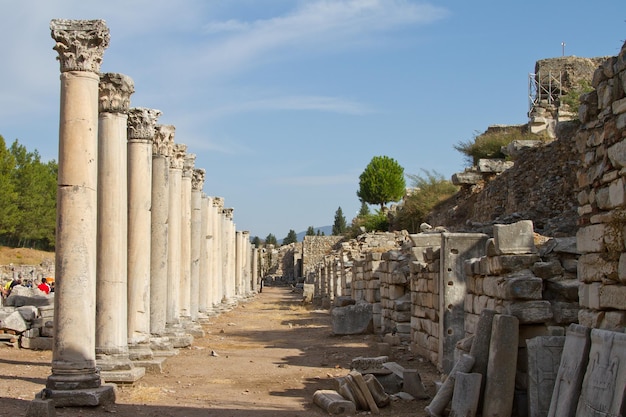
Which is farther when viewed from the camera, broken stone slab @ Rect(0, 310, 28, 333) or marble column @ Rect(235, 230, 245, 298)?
marble column @ Rect(235, 230, 245, 298)

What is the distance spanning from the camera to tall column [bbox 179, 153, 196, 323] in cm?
2142

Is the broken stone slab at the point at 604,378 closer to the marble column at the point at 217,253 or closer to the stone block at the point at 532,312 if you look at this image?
the stone block at the point at 532,312

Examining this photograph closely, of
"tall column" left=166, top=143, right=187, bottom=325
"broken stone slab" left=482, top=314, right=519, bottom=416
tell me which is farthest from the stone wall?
"tall column" left=166, top=143, right=187, bottom=325

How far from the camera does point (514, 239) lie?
32.1 feet

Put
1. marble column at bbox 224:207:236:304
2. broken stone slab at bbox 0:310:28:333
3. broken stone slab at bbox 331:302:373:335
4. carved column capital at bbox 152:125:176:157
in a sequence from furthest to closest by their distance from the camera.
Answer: marble column at bbox 224:207:236:304
broken stone slab at bbox 331:302:373:335
carved column capital at bbox 152:125:176:157
broken stone slab at bbox 0:310:28:333

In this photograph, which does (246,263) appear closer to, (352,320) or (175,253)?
(352,320)

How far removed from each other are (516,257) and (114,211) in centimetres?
619

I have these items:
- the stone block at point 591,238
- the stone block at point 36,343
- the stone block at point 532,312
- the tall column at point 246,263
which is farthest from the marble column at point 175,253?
the tall column at point 246,263

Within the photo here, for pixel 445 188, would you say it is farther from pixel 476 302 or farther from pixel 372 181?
pixel 372 181

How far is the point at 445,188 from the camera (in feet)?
129

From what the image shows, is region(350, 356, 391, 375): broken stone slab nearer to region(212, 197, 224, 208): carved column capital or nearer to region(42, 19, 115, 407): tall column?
region(42, 19, 115, 407): tall column

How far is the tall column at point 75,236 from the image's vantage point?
34.8 feet

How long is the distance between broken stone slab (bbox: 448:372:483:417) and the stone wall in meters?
1.44

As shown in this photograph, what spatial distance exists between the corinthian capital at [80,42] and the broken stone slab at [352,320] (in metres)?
11.3
